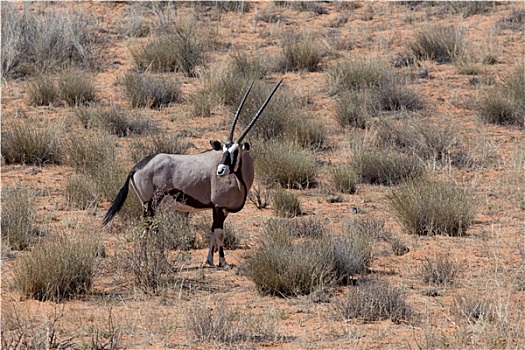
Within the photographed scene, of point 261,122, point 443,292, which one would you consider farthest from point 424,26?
point 443,292

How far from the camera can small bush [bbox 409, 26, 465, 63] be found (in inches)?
696

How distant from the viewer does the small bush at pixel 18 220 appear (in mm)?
9141

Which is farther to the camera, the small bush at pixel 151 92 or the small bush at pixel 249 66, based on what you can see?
the small bush at pixel 249 66

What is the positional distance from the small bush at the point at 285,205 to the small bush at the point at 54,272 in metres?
3.34

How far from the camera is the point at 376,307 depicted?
7043 mm

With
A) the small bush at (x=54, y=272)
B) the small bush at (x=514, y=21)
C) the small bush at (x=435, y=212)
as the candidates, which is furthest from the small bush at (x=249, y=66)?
the small bush at (x=54, y=272)

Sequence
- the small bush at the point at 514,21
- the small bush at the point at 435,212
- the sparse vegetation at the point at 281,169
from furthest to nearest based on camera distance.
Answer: the small bush at the point at 514,21
the small bush at the point at 435,212
the sparse vegetation at the point at 281,169

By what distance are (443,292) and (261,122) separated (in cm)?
664

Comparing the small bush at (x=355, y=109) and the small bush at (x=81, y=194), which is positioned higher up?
the small bush at (x=355, y=109)

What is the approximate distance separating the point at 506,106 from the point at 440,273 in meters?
6.98

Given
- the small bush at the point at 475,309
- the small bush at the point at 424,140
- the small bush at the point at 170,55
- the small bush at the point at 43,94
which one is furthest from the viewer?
the small bush at the point at 170,55

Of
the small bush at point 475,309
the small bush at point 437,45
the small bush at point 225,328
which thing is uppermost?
the small bush at point 437,45

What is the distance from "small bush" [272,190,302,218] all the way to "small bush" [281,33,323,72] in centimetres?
682

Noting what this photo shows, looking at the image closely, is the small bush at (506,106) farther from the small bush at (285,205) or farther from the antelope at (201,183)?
the antelope at (201,183)
